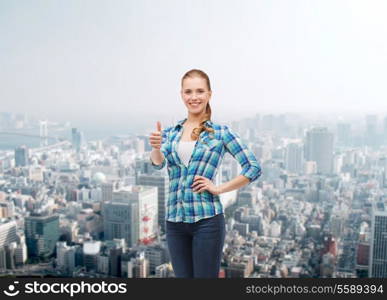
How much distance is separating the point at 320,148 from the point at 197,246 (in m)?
4.65

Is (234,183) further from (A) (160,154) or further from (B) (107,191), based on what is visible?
(B) (107,191)

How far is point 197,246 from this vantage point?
0.86 m

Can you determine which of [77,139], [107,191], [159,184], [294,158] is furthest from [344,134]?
[77,139]

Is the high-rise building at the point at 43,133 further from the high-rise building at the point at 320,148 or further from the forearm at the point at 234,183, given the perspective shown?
the forearm at the point at 234,183

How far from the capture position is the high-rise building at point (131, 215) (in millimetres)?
4324

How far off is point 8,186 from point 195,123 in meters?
4.95

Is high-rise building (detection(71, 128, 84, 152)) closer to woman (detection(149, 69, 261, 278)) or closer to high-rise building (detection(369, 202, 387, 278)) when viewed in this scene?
high-rise building (detection(369, 202, 387, 278))

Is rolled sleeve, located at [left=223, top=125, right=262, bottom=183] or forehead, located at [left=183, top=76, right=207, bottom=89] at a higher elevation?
forehead, located at [left=183, top=76, right=207, bottom=89]

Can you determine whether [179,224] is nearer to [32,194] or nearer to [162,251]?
[162,251]

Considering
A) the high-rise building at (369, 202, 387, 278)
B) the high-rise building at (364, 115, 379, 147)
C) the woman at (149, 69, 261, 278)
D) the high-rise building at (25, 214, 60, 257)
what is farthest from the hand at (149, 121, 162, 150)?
the high-rise building at (364, 115, 379, 147)

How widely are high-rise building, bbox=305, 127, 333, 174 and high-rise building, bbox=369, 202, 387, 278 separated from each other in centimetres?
122

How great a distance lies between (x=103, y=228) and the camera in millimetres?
4770

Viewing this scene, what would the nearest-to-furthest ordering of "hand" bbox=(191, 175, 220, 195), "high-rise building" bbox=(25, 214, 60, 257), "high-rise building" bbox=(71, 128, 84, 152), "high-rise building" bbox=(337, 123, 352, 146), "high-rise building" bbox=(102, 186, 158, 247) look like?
"hand" bbox=(191, 175, 220, 195) < "high-rise building" bbox=(102, 186, 158, 247) < "high-rise building" bbox=(25, 214, 60, 257) < "high-rise building" bbox=(337, 123, 352, 146) < "high-rise building" bbox=(71, 128, 84, 152)

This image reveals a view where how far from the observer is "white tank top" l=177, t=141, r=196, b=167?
2.86 ft
